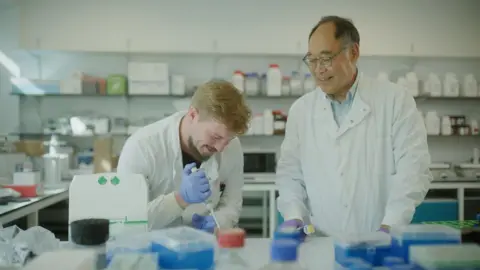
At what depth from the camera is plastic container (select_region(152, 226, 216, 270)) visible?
0.92 meters

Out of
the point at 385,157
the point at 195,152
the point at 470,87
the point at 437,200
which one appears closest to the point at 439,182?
the point at 437,200

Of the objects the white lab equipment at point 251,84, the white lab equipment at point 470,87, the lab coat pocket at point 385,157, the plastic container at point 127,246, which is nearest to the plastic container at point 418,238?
the plastic container at point 127,246

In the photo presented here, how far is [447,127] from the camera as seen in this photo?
14.1ft

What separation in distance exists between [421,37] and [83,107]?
351 cm

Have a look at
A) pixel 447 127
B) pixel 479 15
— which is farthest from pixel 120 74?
pixel 479 15

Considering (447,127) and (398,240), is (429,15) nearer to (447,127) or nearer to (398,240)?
(447,127)

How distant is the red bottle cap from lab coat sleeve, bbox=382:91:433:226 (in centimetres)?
61

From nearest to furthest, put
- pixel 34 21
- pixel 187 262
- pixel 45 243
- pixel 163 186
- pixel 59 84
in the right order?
pixel 187 262 → pixel 45 243 → pixel 163 186 → pixel 59 84 → pixel 34 21

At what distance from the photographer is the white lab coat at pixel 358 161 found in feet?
5.76

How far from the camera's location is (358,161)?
5.90 feet

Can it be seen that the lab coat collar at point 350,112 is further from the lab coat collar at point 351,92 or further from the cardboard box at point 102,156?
the cardboard box at point 102,156

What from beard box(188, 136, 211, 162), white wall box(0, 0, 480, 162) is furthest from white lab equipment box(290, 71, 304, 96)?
beard box(188, 136, 211, 162)

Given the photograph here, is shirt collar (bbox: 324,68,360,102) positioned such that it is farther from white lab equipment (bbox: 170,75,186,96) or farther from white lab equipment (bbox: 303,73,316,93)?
white lab equipment (bbox: 170,75,186,96)

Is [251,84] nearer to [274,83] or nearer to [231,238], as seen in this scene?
[274,83]
